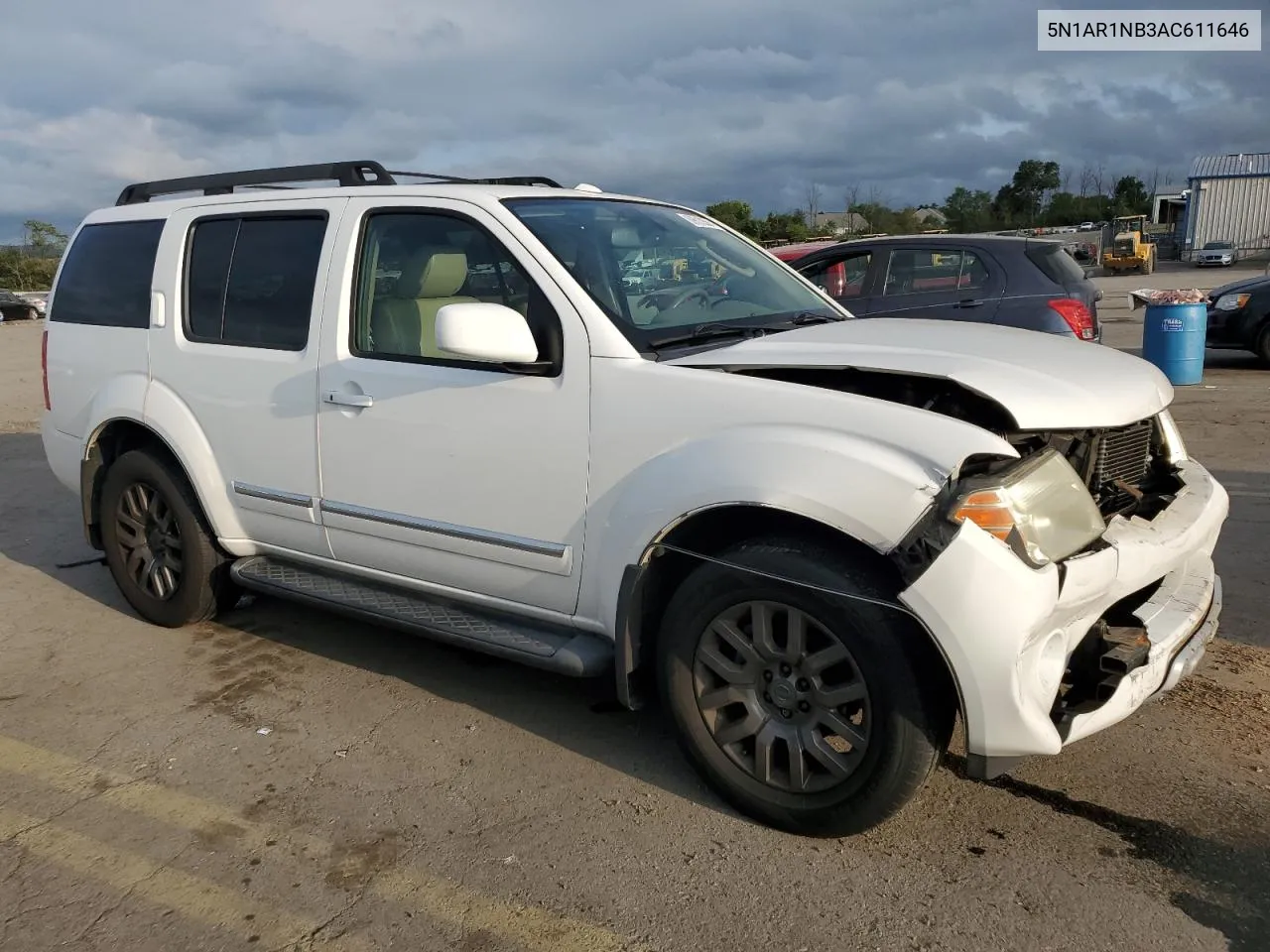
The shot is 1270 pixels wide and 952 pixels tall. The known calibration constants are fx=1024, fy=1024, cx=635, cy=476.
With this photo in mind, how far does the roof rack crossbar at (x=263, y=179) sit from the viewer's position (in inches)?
169

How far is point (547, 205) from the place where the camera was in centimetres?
379

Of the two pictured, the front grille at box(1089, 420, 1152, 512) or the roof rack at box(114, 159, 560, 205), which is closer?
the front grille at box(1089, 420, 1152, 512)

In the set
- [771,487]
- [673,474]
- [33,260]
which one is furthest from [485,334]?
[33,260]

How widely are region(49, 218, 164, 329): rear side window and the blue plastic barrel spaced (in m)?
9.98

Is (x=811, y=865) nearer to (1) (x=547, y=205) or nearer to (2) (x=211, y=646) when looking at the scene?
(1) (x=547, y=205)

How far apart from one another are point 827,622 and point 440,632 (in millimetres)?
1497

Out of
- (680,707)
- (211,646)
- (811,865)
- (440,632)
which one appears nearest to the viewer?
(811,865)

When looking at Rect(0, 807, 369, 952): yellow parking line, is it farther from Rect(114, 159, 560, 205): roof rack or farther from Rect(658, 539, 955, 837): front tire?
Rect(114, 159, 560, 205): roof rack

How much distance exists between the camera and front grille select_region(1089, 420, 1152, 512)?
324cm

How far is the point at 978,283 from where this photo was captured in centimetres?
854

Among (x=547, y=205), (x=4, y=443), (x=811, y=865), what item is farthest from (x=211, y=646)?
(x=4, y=443)

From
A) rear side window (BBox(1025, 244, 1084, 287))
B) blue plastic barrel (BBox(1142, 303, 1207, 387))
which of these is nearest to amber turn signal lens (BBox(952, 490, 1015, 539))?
rear side window (BBox(1025, 244, 1084, 287))

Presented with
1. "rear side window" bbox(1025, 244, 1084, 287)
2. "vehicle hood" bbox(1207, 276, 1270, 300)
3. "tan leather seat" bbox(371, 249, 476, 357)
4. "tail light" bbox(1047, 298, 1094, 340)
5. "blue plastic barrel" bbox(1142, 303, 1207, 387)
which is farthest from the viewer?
"vehicle hood" bbox(1207, 276, 1270, 300)

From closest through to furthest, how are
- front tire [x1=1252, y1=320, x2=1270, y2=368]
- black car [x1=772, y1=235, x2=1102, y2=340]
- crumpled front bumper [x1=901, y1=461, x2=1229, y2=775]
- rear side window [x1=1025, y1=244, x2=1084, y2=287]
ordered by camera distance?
crumpled front bumper [x1=901, y1=461, x2=1229, y2=775] → black car [x1=772, y1=235, x2=1102, y2=340] → rear side window [x1=1025, y1=244, x2=1084, y2=287] → front tire [x1=1252, y1=320, x2=1270, y2=368]
